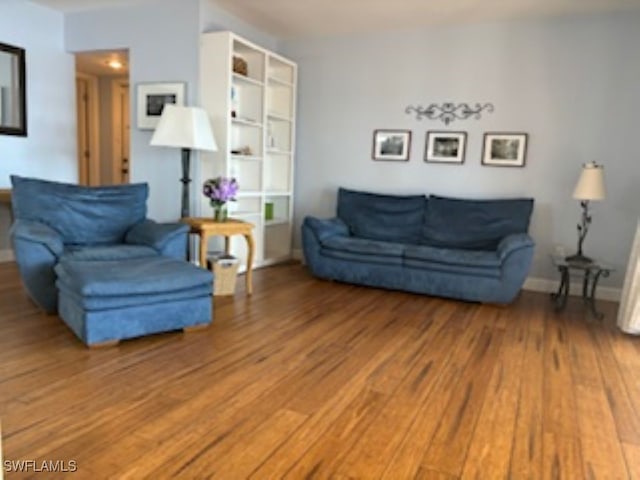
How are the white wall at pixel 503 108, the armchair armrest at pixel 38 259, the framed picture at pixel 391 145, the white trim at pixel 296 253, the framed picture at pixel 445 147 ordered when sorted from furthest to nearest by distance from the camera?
1. the white trim at pixel 296 253
2. the framed picture at pixel 391 145
3. the framed picture at pixel 445 147
4. the white wall at pixel 503 108
5. the armchair armrest at pixel 38 259

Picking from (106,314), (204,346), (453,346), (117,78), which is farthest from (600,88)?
(117,78)

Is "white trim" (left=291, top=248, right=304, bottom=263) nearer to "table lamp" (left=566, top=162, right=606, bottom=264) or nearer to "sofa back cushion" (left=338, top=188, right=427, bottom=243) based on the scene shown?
"sofa back cushion" (left=338, top=188, right=427, bottom=243)

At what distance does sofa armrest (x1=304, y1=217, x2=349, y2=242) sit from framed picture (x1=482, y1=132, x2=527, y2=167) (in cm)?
157

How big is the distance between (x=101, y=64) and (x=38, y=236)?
416 centimetres

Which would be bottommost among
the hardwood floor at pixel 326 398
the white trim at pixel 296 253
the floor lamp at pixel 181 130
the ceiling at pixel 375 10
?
the hardwood floor at pixel 326 398

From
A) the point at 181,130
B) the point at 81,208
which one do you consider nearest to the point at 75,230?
the point at 81,208

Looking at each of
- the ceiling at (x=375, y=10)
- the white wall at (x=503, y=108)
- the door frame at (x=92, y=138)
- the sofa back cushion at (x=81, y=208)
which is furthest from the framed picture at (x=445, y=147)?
the door frame at (x=92, y=138)

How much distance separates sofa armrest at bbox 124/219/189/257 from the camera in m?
3.47

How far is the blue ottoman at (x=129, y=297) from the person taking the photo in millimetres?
2639

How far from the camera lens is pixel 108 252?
3287mm

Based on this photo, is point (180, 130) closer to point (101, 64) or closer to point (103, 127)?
point (101, 64)

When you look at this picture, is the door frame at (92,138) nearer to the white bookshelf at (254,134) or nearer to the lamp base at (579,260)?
the white bookshelf at (254,134)

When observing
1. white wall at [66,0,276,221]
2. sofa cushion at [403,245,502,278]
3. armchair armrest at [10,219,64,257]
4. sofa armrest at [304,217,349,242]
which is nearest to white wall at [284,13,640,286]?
sofa armrest at [304,217,349,242]

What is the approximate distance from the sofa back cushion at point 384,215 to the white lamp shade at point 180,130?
1.72m
